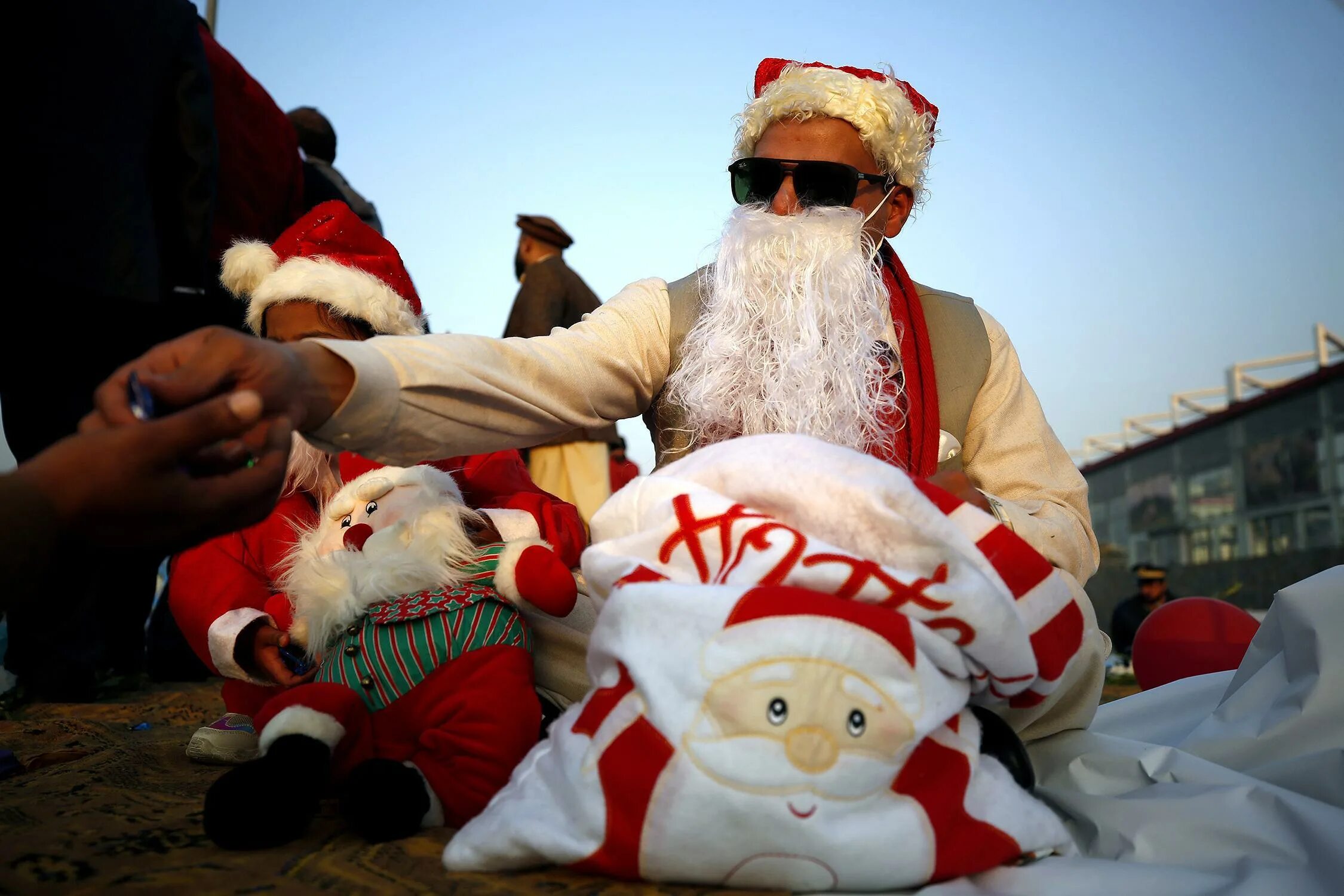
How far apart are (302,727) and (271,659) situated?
1.55 feet

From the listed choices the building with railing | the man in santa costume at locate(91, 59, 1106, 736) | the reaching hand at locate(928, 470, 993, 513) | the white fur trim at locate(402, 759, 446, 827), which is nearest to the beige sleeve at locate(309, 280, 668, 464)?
the man in santa costume at locate(91, 59, 1106, 736)

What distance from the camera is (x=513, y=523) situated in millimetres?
2303

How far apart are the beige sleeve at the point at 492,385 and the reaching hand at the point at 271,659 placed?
0.66 meters

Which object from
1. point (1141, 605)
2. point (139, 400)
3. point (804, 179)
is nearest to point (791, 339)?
point (804, 179)

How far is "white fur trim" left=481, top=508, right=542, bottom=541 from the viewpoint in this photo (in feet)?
7.50

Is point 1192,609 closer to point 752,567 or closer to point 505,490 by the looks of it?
point 505,490

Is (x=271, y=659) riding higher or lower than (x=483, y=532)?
lower

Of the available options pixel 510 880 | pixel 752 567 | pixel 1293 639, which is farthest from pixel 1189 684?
pixel 510 880

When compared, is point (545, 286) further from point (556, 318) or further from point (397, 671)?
point (397, 671)

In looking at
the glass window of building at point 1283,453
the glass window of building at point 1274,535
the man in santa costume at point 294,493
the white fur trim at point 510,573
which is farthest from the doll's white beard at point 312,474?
the glass window of building at point 1283,453

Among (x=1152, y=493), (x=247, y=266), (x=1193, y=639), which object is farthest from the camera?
(x=1152, y=493)

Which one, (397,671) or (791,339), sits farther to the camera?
(791,339)

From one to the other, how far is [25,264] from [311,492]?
55.0 inches

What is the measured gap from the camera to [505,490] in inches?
101
